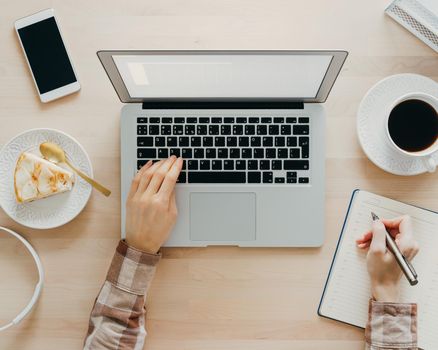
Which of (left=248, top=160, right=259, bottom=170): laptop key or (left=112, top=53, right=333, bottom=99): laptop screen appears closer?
→ (left=112, top=53, right=333, bottom=99): laptop screen

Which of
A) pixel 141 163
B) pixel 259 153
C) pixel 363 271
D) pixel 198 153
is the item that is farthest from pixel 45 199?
pixel 363 271

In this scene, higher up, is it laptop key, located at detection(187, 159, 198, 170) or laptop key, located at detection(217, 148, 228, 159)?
laptop key, located at detection(217, 148, 228, 159)

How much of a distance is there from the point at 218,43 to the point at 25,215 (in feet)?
1.56

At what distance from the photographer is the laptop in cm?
86

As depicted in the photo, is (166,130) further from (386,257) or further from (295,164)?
(386,257)

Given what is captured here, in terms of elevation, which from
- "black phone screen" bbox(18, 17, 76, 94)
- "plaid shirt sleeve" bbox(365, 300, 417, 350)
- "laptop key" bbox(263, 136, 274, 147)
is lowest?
"plaid shirt sleeve" bbox(365, 300, 417, 350)

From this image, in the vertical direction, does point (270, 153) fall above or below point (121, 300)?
above

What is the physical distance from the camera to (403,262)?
83 cm

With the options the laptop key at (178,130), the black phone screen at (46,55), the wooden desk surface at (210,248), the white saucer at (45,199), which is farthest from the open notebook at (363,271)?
the black phone screen at (46,55)

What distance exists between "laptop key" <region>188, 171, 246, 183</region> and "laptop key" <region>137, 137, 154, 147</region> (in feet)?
0.29

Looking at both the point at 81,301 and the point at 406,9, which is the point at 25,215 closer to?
the point at 81,301

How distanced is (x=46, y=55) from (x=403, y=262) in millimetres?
741

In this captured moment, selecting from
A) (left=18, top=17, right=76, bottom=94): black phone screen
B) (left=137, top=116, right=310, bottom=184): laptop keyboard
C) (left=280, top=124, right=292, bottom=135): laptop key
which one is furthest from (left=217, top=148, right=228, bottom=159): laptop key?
(left=18, top=17, right=76, bottom=94): black phone screen

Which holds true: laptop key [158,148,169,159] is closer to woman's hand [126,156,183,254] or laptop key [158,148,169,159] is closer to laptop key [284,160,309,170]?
woman's hand [126,156,183,254]
